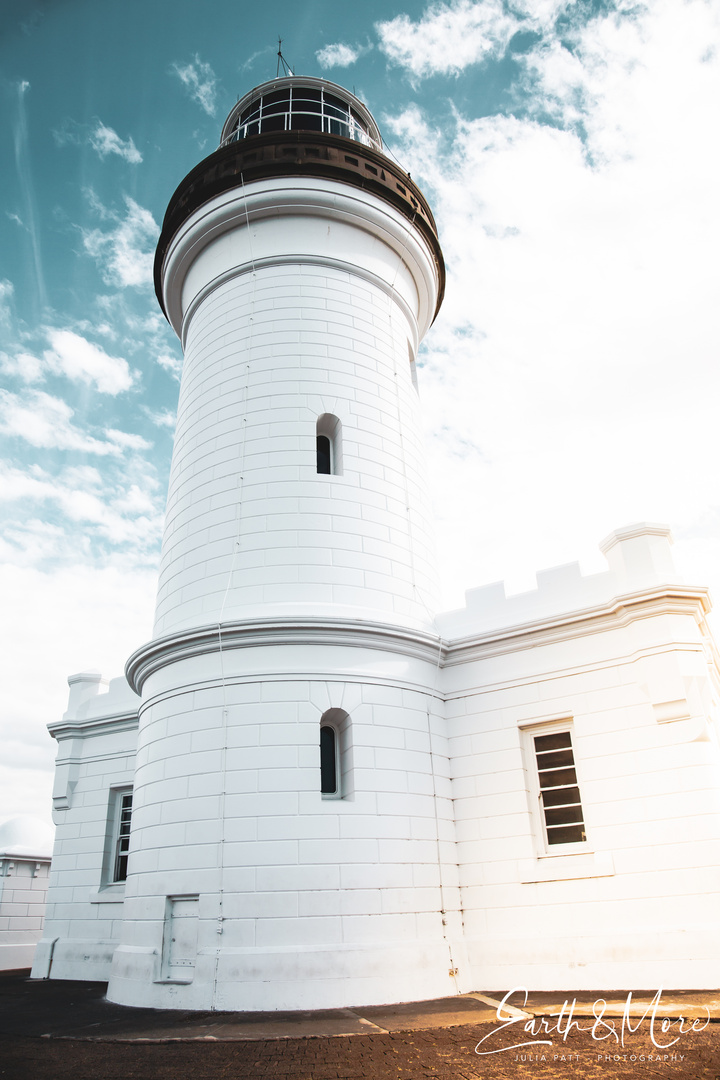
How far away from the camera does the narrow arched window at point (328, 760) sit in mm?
8453

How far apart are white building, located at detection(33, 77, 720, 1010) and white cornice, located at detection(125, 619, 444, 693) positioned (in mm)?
35

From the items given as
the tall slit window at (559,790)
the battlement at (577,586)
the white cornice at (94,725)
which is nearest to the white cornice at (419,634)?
the battlement at (577,586)

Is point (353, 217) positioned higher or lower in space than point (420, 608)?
higher

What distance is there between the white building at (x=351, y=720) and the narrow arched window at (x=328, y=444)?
5 cm

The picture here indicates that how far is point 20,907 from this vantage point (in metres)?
14.2

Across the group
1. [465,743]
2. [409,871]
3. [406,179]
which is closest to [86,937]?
[409,871]

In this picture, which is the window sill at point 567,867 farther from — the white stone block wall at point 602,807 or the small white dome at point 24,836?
the small white dome at point 24,836

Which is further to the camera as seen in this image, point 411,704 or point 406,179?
point 406,179

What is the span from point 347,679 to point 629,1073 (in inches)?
187

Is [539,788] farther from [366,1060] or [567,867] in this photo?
[366,1060]

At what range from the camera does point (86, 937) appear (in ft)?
36.6

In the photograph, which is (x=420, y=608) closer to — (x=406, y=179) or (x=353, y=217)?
(x=353, y=217)

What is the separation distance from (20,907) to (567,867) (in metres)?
11.5

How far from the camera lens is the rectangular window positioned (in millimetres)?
11648
